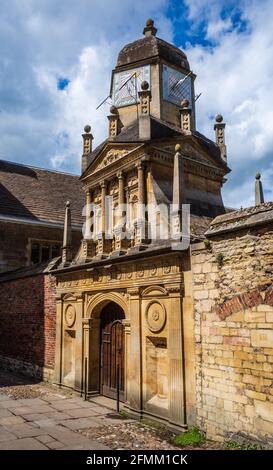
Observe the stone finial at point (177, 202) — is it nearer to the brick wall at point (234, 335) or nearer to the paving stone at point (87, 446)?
the brick wall at point (234, 335)

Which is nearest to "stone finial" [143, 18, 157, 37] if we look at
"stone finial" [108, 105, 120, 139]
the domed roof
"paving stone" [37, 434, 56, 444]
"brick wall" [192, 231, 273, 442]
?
the domed roof

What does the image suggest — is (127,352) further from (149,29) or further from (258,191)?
(149,29)

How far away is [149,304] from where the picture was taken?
360 inches

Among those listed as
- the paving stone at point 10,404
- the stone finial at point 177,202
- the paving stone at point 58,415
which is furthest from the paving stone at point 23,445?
the stone finial at point 177,202

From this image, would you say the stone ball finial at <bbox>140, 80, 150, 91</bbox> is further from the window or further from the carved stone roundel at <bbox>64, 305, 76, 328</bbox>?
the window

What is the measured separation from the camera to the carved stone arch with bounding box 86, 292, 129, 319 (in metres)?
10.1

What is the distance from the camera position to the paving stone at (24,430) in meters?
7.37

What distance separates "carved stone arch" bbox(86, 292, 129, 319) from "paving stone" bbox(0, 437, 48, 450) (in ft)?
12.3

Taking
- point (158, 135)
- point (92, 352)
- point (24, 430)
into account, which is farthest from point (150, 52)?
A: point (24, 430)

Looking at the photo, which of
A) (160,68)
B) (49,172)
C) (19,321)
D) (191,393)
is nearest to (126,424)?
(191,393)

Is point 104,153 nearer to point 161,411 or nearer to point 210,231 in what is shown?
point 210,231

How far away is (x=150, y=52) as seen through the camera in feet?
48.2

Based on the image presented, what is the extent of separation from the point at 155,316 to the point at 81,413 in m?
3.04

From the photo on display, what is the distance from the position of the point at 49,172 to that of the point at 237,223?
59.5 feet
